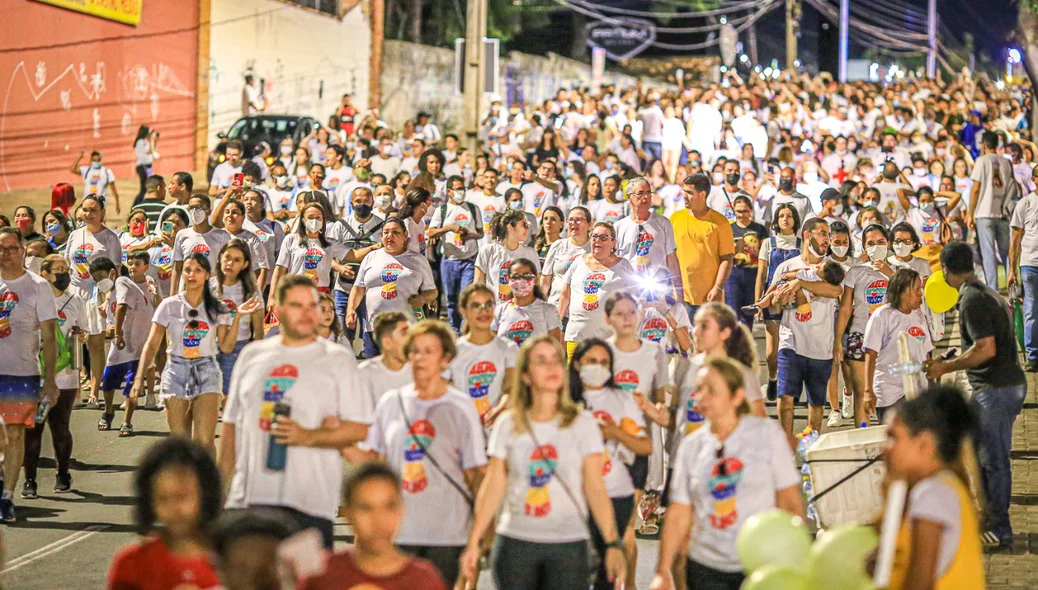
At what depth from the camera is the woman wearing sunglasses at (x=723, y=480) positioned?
5.95 m

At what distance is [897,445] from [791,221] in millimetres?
8883

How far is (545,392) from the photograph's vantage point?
20.8 ft

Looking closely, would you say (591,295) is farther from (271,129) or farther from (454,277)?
(271,129)

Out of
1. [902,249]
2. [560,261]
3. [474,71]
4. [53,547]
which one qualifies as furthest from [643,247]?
[474,71]

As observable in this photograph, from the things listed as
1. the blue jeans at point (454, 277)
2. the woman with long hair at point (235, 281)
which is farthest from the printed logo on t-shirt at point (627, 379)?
the blue jeans at point (454, 277)

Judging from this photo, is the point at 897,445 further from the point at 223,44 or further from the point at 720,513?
the point at 223,44

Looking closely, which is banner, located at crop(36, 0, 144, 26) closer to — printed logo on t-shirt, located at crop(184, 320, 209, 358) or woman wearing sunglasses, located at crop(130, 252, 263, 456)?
woman wearing sunglasses, located at crop(130, 252, 263, 456)

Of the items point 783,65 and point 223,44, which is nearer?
point 223,44

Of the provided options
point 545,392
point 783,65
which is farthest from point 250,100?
point 783,65

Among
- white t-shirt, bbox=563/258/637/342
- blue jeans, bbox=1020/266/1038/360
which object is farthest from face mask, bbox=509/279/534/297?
blue jeans, bbox=1020/266/1038/360

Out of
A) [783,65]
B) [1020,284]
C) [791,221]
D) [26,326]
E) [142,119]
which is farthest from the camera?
[783,65]

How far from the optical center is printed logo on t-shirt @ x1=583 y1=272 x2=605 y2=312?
35.1ft

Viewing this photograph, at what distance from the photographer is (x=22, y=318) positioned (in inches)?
395

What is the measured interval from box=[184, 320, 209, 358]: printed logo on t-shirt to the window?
29498 mm
